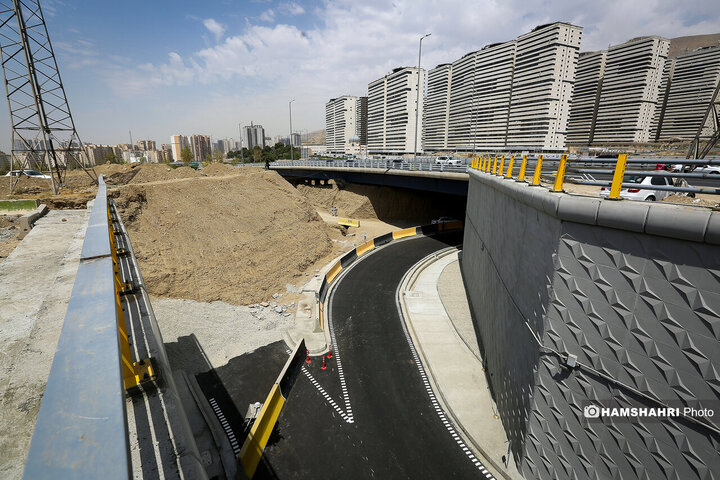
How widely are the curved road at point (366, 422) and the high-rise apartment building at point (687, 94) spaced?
13719 centimetres

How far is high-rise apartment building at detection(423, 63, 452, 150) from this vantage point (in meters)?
141

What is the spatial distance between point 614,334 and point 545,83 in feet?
383

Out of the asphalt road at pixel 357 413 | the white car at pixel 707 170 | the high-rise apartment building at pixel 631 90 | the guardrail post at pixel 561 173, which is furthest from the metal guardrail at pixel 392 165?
the high-rise apartment building at pixel 631 90

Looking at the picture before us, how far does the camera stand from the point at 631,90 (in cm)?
10275

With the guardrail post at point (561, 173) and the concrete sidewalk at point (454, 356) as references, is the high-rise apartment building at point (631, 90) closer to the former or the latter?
the concrete sidewalk at point (454, 356)

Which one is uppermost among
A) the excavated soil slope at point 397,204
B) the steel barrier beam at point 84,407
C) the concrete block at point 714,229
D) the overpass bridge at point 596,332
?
the concrete block at point 714,229

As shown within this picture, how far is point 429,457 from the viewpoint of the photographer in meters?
11.1

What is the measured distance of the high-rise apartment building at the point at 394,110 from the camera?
14200 cm

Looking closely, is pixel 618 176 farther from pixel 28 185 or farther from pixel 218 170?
pixel 28 185

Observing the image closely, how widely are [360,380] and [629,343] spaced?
418 inches

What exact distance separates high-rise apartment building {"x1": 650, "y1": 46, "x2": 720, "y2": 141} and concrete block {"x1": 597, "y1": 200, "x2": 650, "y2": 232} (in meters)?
138

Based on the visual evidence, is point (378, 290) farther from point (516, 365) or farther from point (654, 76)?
point (654, 76)

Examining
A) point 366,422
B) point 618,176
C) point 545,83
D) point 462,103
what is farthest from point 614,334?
point 462,103

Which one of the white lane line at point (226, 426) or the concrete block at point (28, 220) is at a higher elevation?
the concrete block at point (28, 220)
